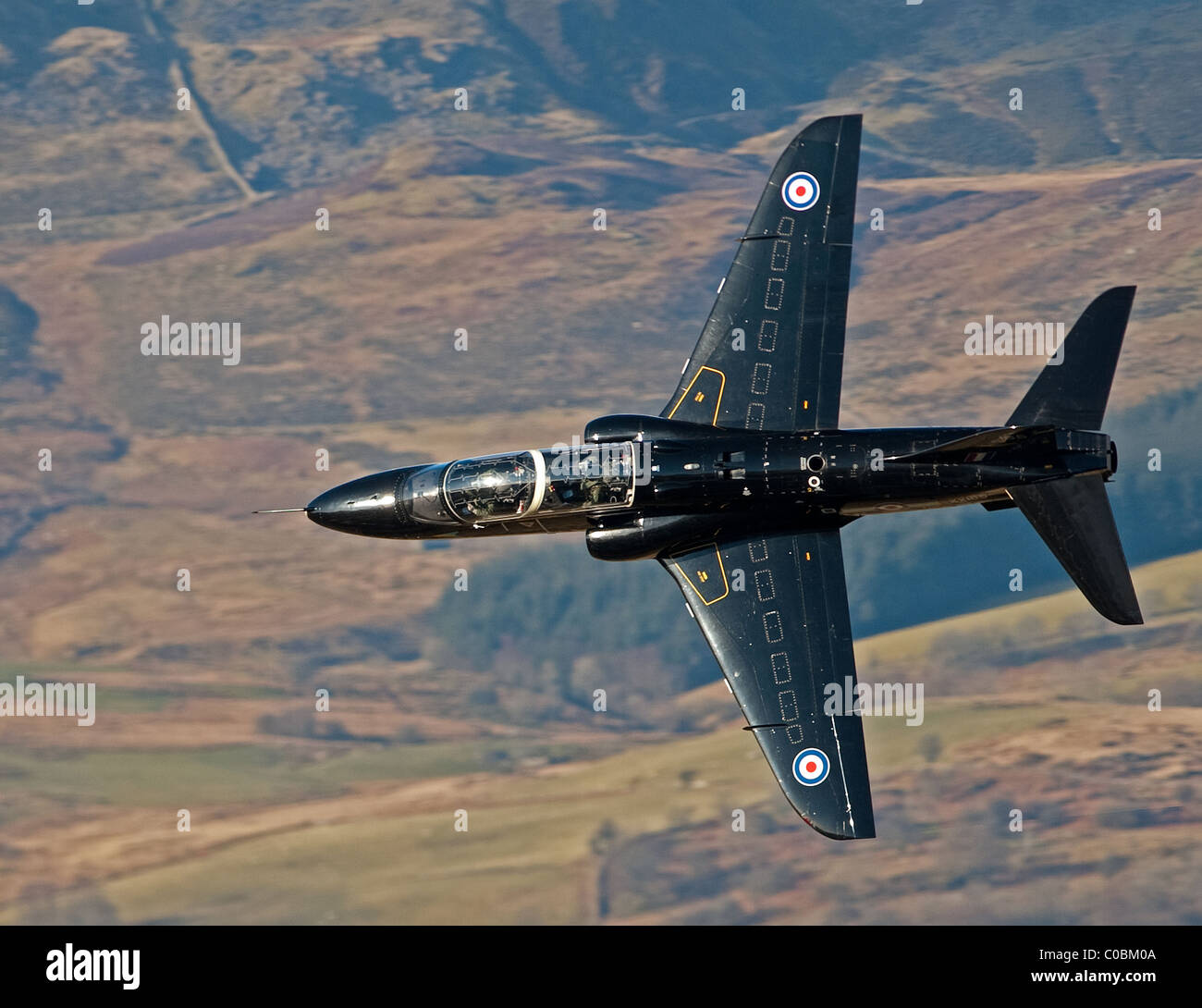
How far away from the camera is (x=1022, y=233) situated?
129 meters

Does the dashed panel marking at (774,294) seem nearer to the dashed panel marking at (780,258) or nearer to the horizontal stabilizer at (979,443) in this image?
the dashed panel marking at (780,258)

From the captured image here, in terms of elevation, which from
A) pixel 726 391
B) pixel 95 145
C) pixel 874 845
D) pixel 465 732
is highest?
pixel 95 145

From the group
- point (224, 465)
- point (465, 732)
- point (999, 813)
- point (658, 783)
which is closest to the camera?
point (999, 813)

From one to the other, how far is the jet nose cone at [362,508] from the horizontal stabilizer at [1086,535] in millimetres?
17260

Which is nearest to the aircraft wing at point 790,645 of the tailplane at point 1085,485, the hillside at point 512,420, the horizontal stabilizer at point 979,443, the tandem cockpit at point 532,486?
the tandem cockpit at point 532,486

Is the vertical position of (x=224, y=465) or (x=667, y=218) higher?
(x=667, y=218)

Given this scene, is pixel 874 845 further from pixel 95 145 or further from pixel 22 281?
pixel 95 145

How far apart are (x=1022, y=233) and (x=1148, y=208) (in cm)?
1300

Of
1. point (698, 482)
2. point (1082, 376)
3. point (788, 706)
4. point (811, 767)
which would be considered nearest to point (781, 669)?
point (788, 706)

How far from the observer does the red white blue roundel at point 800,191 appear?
1535 inches

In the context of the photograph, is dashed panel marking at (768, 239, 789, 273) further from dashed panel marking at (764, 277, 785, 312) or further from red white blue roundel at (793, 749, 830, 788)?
red white blue roundel at (793, 749, 830, 788)

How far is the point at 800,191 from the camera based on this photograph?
A: 39.1m

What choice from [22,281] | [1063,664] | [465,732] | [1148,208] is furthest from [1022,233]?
[22,281]

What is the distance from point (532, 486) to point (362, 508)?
16.7 feet
